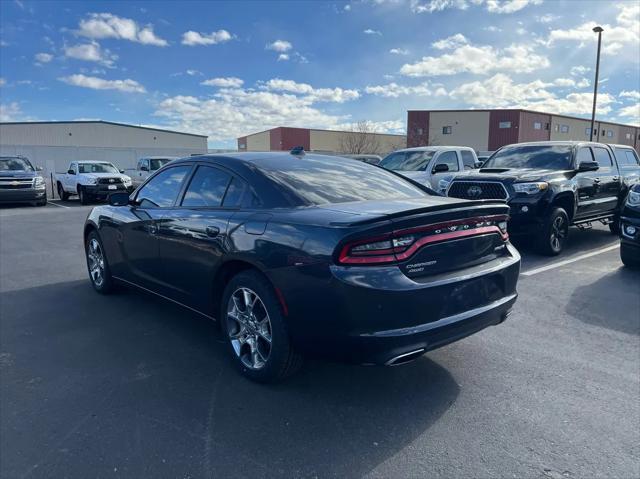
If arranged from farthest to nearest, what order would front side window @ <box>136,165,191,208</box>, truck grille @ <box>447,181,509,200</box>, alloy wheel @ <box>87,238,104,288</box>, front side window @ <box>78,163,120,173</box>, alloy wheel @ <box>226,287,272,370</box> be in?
front side window @ <box>78,163,120,173</box> < truck grille @ <box>447,181,509,200</box> < alloy wheel @ <box>87,238,104,288</box> < front side window @ <box>136,165,191,208</box> < alloy wheel @ <box>226,287,272,370</box>

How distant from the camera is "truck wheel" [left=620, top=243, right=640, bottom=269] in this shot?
6.52 metres

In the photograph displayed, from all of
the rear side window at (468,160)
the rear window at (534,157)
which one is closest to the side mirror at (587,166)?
the rear window at (534,157)

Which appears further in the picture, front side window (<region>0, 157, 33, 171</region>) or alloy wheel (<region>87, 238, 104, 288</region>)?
front side window (<region>0, 157, 33, 171</region>)

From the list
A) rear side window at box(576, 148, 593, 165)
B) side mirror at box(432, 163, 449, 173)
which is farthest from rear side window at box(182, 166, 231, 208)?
side mirror at box(432, 163, 449, 173)

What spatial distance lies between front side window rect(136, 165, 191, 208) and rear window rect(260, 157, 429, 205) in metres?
1.03

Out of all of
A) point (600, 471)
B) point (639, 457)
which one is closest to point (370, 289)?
point (600, 471)

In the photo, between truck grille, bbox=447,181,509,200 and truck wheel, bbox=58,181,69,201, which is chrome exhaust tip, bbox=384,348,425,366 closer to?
truck grille, bbox=447,181,509,200

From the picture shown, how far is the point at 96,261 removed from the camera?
18.6 feet

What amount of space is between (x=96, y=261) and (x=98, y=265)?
0.09m

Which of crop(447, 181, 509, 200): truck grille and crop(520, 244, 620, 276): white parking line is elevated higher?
crop(447, 181, 509, 200): truck grille

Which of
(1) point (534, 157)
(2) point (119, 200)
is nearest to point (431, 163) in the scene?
(1) point (534, 157)

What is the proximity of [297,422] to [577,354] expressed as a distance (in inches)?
95.9

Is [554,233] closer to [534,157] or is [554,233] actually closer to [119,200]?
[534,157]

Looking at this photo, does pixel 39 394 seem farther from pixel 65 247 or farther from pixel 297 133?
pixel 297 133
